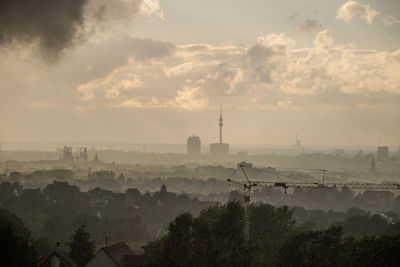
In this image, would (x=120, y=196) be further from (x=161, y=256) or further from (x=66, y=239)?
(x=161, y=256)

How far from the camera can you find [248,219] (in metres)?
45.7

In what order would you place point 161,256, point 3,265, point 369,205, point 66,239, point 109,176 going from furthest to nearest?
point 109,176
point 369,205
point 66,239
point 161,256
point 3,265

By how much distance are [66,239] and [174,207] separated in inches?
1339

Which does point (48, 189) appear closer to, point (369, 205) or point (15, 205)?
point (15, 205)

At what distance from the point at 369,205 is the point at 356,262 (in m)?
92.6

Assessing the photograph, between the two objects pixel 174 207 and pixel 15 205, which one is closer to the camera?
pixel 15 205

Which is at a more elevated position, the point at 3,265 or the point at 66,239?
the point at 3,265

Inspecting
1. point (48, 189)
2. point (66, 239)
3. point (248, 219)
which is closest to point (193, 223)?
point (248, 219)

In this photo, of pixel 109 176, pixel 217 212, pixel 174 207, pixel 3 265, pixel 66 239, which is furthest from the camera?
pixel 109 176

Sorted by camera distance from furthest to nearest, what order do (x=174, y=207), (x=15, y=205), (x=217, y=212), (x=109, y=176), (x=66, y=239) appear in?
1. (x=109, y=176)
2. (x=174, y=207)
3. (x=15, y=205)
4. (x=66, y=239)
5. (x=217, y=212)

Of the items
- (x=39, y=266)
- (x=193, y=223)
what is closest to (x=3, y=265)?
(x=39, y=266)

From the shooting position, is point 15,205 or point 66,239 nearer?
point 66,239

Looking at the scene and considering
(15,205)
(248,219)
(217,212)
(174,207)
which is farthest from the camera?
(174,207)

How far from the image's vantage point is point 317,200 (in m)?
124
